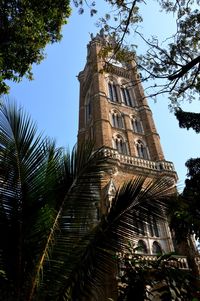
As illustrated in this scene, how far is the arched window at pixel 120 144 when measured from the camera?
2133cm

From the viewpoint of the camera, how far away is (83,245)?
13.6ft

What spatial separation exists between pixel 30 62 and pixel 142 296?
21.6 ft

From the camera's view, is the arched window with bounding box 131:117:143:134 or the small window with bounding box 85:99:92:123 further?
the small window with bounding box 85:99:92:123

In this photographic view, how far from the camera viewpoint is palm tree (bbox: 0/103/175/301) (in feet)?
12.4

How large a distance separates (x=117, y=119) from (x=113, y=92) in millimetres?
3740

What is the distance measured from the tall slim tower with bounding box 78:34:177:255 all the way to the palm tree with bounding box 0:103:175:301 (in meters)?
10.8

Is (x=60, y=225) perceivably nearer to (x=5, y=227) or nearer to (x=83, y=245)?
(x=83, y=245)

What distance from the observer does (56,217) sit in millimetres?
4250

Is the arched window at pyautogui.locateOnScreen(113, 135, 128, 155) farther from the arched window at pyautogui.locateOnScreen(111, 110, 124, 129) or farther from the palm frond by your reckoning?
the palm frond

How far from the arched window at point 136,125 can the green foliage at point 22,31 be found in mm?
16456

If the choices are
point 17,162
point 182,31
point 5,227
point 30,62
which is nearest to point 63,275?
point 5,227

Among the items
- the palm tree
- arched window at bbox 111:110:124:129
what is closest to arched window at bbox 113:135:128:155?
arched window at bbox 111:110:124:129

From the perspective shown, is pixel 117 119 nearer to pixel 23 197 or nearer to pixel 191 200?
pixel 191 200

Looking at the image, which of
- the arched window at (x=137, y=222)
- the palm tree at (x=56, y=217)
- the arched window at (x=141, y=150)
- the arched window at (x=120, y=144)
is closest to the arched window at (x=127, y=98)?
the arched window at (x=141, y=150)
